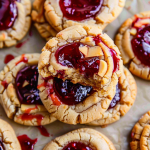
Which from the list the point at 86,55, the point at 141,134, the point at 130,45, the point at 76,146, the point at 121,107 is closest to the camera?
the point at 86,55

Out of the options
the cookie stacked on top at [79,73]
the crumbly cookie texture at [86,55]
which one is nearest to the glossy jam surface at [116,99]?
the cookie stacked on top at [79,73]

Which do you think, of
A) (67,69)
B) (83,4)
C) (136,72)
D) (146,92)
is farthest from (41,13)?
(146,92)

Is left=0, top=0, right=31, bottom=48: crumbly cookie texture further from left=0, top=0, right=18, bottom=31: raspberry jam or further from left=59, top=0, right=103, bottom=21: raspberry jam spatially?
left=59, top=0, right=103, bottom=21: raspberry jam

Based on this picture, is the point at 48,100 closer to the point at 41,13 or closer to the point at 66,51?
the point at 66,51

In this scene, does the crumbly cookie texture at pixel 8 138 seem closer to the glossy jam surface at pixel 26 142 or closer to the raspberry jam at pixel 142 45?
the glossy jam surface at pixel 26 142

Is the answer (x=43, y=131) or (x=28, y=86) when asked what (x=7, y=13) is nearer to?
(x=28, y=86)

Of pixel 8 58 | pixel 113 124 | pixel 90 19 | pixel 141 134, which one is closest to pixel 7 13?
pixel 8 58
